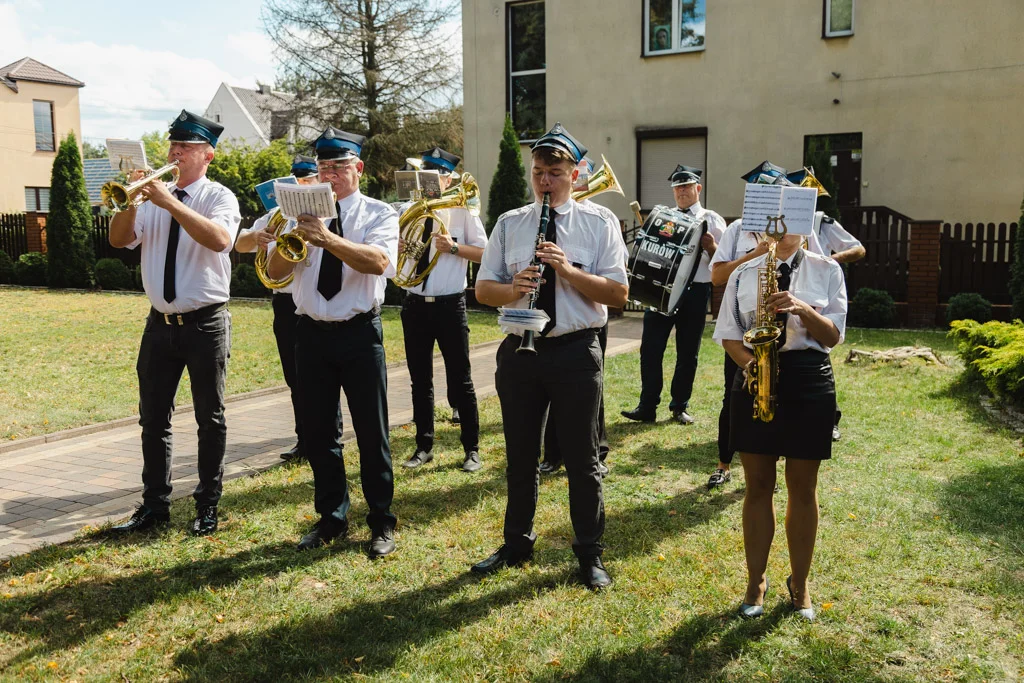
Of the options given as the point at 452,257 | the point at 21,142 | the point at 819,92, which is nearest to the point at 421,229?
the point at 452,257

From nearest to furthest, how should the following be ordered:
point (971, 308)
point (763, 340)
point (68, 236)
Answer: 1. point (763, 340)
2. point (971, 308)
3. point (68, 236)

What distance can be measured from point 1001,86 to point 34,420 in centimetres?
1688

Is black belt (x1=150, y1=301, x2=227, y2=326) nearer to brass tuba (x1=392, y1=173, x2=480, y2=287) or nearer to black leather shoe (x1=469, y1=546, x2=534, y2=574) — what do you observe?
brass tuba (x1=392, y1=173, x2=480, y2=287)

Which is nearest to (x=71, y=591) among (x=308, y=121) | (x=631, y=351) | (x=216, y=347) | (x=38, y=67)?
(x=216, y=347)

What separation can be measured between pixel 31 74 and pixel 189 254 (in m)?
38.6

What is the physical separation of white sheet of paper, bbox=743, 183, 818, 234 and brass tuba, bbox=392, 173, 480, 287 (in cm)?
289

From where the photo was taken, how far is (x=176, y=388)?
5305 millimetres

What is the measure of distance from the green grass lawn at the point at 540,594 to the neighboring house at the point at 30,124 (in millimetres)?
36140

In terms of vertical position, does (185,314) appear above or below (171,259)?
below

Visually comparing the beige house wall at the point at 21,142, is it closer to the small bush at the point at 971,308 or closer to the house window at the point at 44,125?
the house window at the point at 44,125

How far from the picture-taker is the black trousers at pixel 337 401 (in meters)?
4.91

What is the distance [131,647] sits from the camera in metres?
3.91

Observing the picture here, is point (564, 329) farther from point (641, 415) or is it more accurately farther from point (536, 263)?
point (641, 415)

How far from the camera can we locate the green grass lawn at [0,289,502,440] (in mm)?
8391
